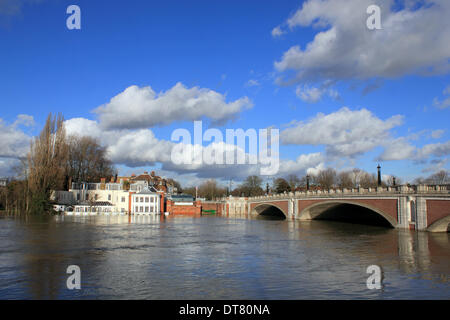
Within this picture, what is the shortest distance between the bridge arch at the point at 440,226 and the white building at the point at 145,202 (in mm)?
60030

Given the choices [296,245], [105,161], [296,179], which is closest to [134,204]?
[105,161]

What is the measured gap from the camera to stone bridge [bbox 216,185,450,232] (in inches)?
1316

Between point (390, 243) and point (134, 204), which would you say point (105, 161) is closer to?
point (134, 204)

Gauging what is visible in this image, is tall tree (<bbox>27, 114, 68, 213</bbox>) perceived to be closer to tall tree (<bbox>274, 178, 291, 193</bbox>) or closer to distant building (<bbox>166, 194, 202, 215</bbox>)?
distant building (<bbox>166, 194, 202, 215</bbox>)

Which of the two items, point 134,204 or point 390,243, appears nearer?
point 390,243

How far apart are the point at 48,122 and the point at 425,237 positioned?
212 feet

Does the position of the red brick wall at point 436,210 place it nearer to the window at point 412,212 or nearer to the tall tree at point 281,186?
the window at point 412,212

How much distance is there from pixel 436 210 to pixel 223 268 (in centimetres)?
2443

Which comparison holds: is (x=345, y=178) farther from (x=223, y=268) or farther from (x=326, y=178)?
(x=223, y=268)

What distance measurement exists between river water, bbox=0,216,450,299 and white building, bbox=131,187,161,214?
4909 cm

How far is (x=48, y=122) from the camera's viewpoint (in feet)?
222

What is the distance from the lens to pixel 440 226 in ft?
112
